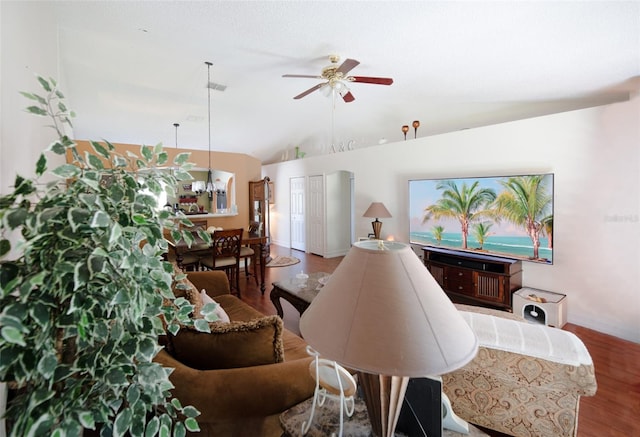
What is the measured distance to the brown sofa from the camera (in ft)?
3.94

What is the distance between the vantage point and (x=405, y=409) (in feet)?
3.15

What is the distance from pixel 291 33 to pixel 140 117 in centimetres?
396

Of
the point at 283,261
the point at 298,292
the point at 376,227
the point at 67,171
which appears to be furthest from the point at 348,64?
the point at 283,261

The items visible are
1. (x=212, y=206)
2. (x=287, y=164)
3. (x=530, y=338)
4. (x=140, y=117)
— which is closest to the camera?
(x=530, y=338)

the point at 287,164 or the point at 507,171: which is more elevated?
the point at 287,164

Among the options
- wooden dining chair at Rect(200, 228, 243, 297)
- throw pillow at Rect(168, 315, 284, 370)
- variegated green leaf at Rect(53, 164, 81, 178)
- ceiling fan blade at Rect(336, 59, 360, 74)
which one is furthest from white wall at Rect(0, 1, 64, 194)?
wooden dining chair at Rect(200, 228, 243, 297)

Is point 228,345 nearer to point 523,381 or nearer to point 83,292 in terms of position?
point 83,292

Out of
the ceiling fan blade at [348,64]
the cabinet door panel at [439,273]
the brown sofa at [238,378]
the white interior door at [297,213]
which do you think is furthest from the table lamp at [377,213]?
the brown sofa at [238,378]

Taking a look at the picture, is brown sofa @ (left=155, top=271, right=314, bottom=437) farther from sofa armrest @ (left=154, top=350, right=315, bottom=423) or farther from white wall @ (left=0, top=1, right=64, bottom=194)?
white wall @ (left=0, top=1, right=64, bottom=194)

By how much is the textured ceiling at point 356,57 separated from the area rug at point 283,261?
301cm

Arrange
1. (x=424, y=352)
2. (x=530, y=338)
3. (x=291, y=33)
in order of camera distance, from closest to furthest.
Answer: (x=424, y=352)
(x=530, y=338)
(x=291, y=33)

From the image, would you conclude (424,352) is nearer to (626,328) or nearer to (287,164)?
(626,328)

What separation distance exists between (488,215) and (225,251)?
11.6ft

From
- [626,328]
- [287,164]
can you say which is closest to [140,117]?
[287,164]
